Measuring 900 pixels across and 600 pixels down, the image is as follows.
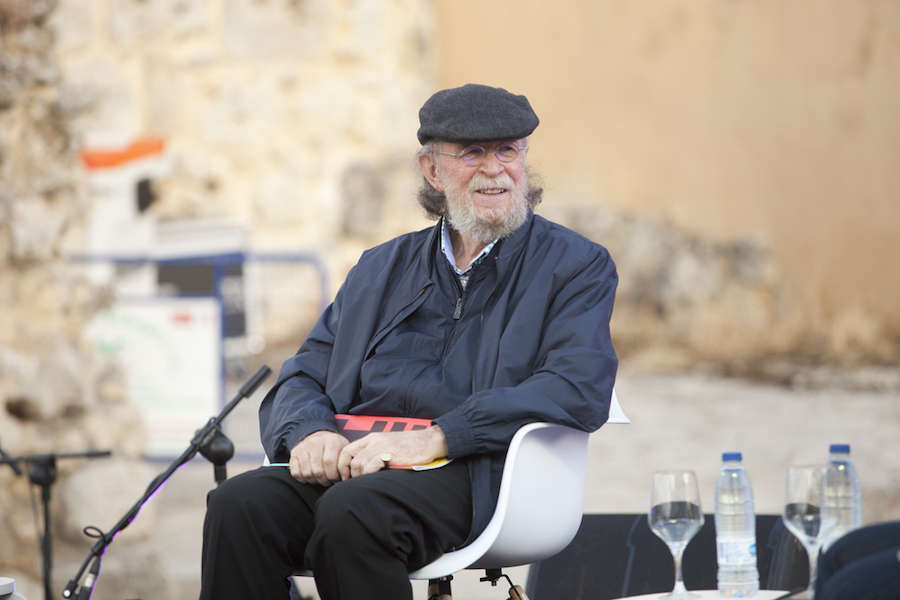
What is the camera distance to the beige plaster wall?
7.57 m

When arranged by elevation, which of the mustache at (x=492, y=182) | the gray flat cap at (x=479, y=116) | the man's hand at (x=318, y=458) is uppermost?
the gray flat cap at (x=479, y=116)

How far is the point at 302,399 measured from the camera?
2.48m

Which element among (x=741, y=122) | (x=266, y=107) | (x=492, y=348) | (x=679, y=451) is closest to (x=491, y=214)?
(x=492, y=348)

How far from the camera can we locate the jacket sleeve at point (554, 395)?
86.7 inches

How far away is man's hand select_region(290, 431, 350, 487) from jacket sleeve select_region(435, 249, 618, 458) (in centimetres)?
23

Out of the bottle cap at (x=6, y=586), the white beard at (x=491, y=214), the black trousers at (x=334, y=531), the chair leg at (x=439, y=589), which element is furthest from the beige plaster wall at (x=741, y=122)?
the bottle cap at (x=6, y=586)

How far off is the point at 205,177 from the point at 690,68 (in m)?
3.70

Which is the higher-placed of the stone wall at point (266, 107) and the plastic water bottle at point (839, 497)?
the stone wall at point (266, 107)

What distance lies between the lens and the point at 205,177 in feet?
27.1

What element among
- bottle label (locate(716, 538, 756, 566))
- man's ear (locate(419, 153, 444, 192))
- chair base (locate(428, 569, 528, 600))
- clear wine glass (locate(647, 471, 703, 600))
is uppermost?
man's ear (locate(419, 153, 444, 192))

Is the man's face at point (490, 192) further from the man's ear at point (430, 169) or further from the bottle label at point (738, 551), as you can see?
the bottle label at point (738, 551)

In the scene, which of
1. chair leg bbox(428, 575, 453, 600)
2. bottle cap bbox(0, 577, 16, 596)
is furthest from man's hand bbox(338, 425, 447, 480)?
bottle cap bbox(0, 577, 16, 596)

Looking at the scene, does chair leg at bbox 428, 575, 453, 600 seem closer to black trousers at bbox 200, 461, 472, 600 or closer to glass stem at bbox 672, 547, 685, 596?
black trousers at bbox 200, 461, 472, 600

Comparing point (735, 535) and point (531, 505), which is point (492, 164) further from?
point (735, 535)
